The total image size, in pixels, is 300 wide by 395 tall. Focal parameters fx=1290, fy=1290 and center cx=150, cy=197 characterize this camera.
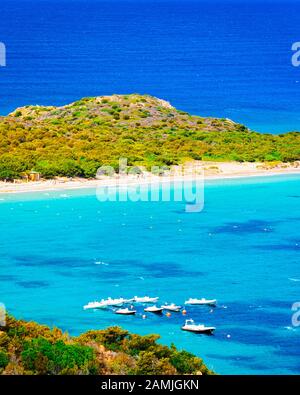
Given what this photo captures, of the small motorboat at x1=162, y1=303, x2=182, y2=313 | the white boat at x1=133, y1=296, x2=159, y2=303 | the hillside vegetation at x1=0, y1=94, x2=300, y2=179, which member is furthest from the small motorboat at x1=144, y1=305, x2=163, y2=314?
the hillside vegetation at x1=0, y1=94, x2=300, y2=179

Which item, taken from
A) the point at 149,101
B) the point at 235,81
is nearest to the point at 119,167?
the point at 149,101

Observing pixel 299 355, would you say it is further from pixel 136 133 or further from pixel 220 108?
pixel 220 108

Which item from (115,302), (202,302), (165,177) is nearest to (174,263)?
(202,302)

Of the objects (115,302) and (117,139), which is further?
(117,139)

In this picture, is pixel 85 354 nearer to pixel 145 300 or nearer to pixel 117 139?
pixel 145 300

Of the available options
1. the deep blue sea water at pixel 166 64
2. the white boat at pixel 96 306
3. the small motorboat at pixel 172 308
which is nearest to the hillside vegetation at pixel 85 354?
the small motorboat at pixel 172 308

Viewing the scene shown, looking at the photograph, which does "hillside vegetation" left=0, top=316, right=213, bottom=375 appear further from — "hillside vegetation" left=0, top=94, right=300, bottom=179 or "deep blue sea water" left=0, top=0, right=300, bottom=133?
"deep blue sea water" left=0, top=0, right=300, bottom=133
